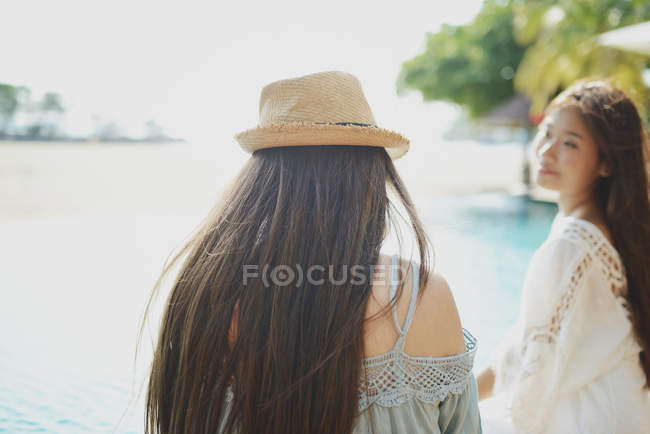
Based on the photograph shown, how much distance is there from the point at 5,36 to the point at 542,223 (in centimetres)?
1521

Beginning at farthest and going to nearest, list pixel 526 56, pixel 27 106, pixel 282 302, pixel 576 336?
pixel 27 106, pixel 526 56, pixel 576 336, pixel 282 302

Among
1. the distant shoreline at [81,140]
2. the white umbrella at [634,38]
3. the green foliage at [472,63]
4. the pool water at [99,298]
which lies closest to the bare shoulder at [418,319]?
the pool water at [99,298]

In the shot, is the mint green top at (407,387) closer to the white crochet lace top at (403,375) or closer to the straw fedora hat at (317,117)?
the white crochet lace top at (403,375)

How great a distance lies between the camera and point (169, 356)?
1187mm

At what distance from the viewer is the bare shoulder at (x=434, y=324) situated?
107cm

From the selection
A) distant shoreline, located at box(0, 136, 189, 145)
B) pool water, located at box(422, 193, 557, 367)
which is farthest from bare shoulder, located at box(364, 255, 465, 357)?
distant shoreline, located at box(0, 136, 189, 145)

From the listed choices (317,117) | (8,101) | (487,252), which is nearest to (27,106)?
(8,101)

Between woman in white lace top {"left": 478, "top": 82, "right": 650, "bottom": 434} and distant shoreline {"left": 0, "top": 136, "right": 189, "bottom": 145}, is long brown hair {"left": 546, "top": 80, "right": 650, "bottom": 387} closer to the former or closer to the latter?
woman in white lace top {"left": 478, "top": 82, "right": 650, "bottom": 434}

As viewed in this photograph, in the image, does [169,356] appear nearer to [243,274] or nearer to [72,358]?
[243,274]

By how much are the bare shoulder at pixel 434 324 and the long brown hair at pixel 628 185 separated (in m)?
1.07

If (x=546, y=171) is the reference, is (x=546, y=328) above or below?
below

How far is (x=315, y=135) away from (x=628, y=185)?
142 centimetres

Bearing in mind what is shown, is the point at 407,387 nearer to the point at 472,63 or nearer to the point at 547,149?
the point at 547,149

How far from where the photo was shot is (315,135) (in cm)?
110
